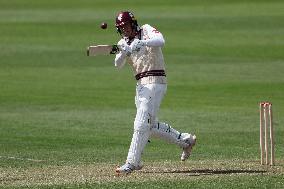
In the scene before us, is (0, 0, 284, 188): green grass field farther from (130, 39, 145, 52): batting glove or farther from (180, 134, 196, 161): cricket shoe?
(130, 39, 145, 52): batting glove

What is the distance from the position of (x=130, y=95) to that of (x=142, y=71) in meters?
14.2

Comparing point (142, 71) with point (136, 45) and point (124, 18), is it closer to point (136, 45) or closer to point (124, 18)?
point (136, 45)

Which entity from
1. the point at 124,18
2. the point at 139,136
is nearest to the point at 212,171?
the point at 139,136

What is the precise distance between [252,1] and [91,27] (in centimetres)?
1378

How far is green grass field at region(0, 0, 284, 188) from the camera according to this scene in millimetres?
13758

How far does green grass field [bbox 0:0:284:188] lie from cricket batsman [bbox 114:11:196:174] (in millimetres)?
373

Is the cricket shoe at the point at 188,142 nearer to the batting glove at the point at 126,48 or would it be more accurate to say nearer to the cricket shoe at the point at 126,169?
the cricket shoe at the point at 126,169

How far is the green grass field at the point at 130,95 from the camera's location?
13.8 metres

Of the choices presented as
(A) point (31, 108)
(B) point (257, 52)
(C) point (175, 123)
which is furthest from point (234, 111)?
(B) point (257, 52)

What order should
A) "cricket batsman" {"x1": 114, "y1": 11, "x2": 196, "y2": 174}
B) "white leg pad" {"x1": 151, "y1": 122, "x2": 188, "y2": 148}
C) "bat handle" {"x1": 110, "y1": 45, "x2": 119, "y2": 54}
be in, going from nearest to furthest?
"cricket batsman" {"x1": 114, "y1": 11, "x2": 196, "y2": 174}
"bat handle" {"x1": 110, "y1": 45, "x2": 119, "y2": 54}
"white leg pad" {"x1": 151, "y1": 122, "x2": 188, "y2": 148}

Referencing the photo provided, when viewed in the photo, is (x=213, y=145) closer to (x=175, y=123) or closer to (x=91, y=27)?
(x=175, y=123)

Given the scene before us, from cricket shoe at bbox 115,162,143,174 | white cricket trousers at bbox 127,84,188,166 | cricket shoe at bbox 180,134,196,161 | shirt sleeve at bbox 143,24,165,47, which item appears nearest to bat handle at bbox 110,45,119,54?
shirt sleeve at bbox 143,24,165,47

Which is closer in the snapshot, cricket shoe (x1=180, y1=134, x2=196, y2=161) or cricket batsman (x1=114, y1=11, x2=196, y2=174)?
cricket batsman (x1=114, y1=11, x2=196, y2=174)

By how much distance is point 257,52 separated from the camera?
124ft
